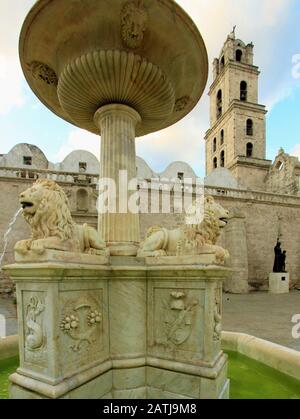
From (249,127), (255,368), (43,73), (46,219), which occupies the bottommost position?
(255,368)

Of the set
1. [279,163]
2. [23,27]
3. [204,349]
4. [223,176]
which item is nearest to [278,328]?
[204,349]

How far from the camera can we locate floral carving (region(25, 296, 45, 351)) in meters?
1.92

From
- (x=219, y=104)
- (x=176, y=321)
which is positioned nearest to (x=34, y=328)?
(x=176, y=321)

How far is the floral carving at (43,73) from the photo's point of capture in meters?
3.09

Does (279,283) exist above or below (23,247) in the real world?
below

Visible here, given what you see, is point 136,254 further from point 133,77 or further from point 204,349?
point 133,77

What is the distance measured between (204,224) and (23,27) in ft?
9.12

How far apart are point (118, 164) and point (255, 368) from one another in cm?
324

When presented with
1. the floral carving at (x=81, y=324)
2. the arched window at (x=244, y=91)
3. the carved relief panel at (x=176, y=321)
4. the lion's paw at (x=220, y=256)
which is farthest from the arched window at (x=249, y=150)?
the floral carving at (x=81, y=324)

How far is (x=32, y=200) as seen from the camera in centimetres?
202

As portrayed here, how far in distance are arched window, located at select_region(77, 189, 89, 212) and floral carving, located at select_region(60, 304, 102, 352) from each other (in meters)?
12.8

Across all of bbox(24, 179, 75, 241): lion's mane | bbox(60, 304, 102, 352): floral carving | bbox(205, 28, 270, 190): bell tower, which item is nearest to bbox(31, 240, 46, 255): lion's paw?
bbox(24, 179, 75, 241): lion's mane

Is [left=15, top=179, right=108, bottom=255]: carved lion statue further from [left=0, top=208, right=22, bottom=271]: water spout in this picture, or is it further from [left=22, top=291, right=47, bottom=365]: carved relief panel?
[left=0, top=208, right=22, bottom=271]: water spout

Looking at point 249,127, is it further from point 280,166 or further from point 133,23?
point 133,23
